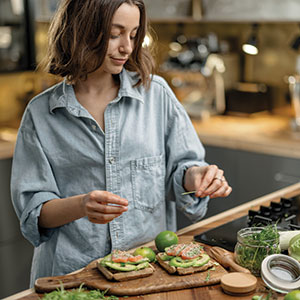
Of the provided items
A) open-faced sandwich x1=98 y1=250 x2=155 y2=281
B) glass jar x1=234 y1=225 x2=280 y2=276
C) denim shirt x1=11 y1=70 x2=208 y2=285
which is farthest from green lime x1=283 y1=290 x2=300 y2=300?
denim shirt x1=11 y1=70 x2=208 y2=285

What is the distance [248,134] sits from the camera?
3104 millimetres

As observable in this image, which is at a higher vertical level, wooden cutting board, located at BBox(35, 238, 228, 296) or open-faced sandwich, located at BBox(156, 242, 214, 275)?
open-faced sandwich, located at BBox(156, 242, 214, 275)

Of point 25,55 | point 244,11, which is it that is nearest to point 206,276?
point 244,11

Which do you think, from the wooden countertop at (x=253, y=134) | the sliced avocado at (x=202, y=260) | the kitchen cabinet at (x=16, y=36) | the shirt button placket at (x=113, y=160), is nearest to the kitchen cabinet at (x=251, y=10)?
the wooden countertop at (x=253, y=134)

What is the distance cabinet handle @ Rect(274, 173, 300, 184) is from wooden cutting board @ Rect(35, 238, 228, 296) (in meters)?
1.62

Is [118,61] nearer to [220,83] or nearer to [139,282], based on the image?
[139,282]

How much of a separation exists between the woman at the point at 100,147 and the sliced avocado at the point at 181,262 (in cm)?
20

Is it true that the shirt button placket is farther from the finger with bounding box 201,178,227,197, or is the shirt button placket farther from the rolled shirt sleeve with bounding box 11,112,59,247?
the finger with bounding box 201,178,227,197

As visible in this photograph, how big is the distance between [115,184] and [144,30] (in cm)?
45

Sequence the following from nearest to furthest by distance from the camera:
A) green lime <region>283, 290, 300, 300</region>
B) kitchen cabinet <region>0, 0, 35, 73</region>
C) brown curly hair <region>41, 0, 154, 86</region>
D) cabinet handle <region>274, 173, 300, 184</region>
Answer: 1. green lime <region>283, 290, 300, 300</region>
2. brown curly hair <region>41, 0, 154, 86</region>
3. cabinet handle <region>274, 173, 300, 184</region>
4. kitchen cabinet <region>0, 0, 35, 73</region>

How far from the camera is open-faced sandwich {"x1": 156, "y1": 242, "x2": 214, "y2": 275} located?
1273 mm

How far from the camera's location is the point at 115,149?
155 cm

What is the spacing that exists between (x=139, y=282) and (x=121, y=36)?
65 cm

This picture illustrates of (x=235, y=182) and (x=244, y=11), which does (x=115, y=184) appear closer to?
(x=235, y=182)
